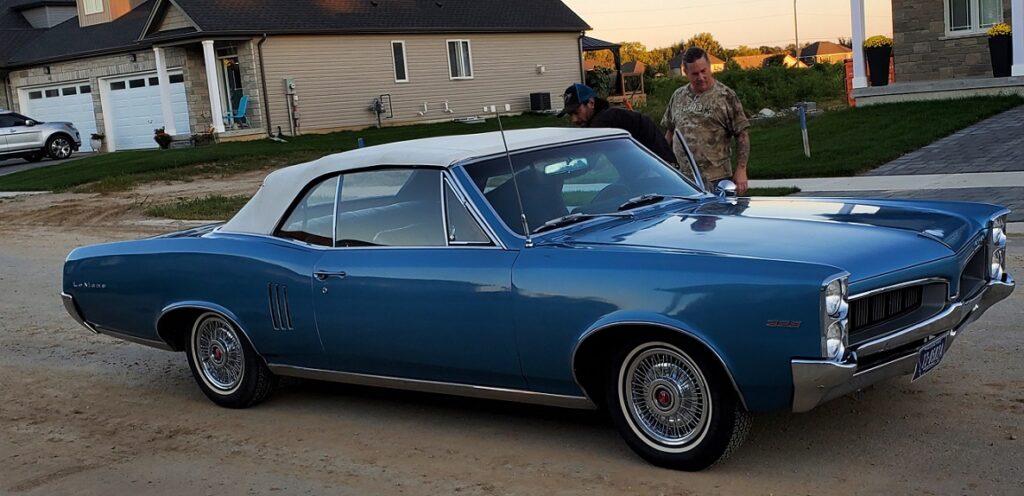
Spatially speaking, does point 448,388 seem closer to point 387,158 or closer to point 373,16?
point 387,158

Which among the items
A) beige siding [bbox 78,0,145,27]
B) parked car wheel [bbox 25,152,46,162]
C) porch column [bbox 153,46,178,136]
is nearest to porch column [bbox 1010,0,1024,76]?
porch column [bbox 153,46,178,136]

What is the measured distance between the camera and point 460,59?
127ft

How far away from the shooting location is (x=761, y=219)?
5449mm

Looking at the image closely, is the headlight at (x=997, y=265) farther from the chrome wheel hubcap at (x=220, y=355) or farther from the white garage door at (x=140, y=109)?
the white garage door at (x=140, y=109)

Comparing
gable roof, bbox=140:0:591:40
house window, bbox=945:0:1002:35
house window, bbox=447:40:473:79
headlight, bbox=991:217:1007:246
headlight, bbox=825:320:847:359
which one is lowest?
headlight, bbox=825:320:847:359

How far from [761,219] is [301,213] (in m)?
2.50

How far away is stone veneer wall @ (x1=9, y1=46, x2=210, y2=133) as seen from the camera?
34.0m

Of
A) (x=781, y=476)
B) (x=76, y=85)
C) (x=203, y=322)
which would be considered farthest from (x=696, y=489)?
(x=76, y=85)

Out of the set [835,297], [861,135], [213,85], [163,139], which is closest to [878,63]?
[861,135]

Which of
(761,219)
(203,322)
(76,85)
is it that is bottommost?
(203,322)

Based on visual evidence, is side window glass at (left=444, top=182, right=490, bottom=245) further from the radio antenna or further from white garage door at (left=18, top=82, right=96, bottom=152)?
white garage door at (left=18, top=82, right=96, bottom=152)

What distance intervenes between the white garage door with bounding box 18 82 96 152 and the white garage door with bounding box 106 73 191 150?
1170 mm

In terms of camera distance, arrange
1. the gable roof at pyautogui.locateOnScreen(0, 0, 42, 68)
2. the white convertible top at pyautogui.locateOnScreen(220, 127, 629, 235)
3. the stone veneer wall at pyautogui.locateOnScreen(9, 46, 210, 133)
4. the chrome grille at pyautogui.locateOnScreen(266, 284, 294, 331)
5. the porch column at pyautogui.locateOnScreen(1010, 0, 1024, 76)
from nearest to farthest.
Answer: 1. the white convertible top at pyautogui.locateOnScreen(220, 127, 629, 235)
2. the chrome grille at pyautogui.locateOnScreen(266, 284, 294, 331)
3. the porch column at pyautogui.locateOnScreen(1010, 0, 1024, 76)
4. the stone veneer wall at pyautogui.locateOnScreen(9, 46, 210, 133)
5. the gable roof at pyautogui.locateOnScreen(0, 0, 42, 68)

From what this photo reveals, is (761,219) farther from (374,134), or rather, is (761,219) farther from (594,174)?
(374,134)
